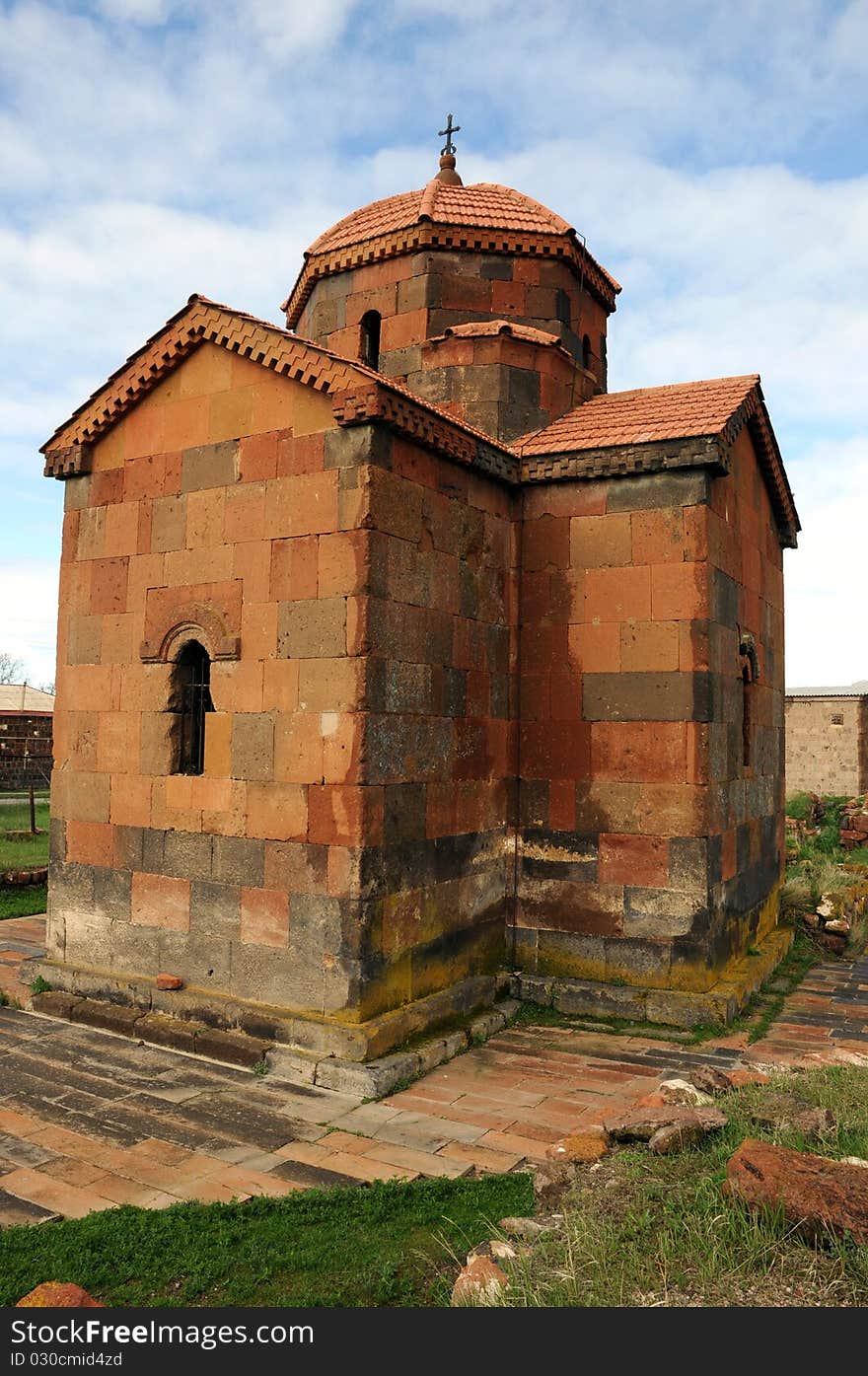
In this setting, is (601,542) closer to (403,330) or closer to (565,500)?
(565,500)

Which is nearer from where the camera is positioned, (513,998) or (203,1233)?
(203,1233)

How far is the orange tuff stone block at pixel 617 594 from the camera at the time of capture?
786 cm

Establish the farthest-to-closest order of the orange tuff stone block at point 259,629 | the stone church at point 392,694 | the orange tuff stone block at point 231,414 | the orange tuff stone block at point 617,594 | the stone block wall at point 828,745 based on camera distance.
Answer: the stone block wall at point 828,745, the orange tuff stone block at point 617,594, the orange tuff stone block at point 231,414, the orange tuff stone block at point 259,629, the stone church at point 392,694

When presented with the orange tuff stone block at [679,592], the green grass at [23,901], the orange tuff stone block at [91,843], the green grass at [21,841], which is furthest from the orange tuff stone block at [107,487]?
the green grass at [21,841]

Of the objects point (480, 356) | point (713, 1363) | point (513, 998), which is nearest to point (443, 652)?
point (513, 998)

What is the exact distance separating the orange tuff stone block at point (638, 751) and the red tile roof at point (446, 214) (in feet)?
17.5

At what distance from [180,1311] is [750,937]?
→ 274 inches

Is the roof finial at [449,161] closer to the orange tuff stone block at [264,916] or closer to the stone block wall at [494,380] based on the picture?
the stone block wall at [494,380]


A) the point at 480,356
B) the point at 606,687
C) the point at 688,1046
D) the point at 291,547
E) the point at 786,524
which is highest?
the point at 480,356

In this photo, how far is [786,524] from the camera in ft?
36.2

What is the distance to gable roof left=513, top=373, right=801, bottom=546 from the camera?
304 inches

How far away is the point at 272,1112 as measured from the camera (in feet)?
18.5

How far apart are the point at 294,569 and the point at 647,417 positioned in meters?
3.55

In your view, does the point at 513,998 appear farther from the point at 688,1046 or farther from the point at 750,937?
the point at 750,937
